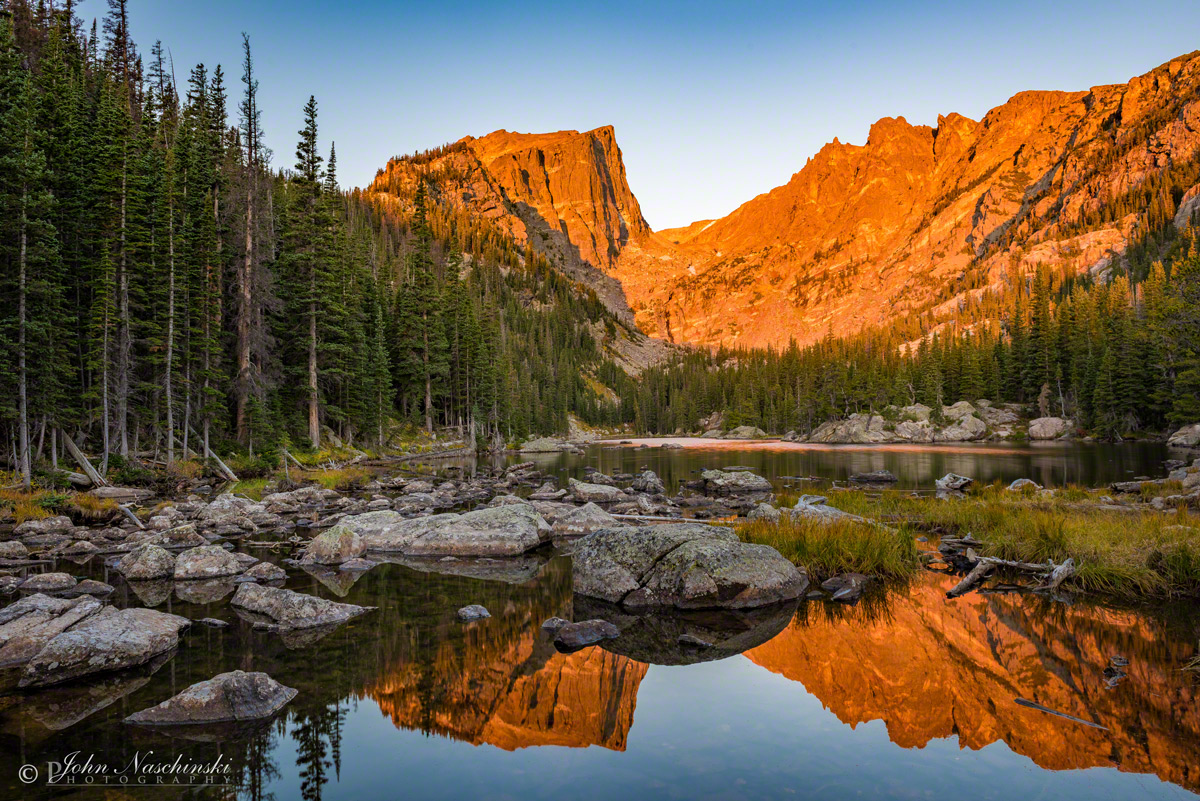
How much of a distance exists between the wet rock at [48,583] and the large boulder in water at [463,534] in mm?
6012

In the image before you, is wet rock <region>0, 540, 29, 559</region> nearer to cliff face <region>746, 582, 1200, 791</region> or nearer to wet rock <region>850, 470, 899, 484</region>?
cliff face <region>746, 582, 1200, 791</region>

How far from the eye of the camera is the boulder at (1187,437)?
4647 cm

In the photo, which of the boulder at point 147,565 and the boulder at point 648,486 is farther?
the boulder at point 648,486

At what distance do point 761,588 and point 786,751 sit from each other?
4895 millimetres

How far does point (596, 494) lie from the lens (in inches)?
1038

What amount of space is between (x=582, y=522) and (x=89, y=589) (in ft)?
39.7

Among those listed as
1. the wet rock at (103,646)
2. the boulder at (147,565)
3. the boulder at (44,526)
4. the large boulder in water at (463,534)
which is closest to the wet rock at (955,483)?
the large boulder in water at (463,534)

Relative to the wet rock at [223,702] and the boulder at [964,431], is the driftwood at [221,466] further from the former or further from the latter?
the boulder at [964,431]

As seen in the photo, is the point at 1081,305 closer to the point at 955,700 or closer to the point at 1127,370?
the point at 1127,370

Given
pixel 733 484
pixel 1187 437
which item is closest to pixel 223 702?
pixel 733 484

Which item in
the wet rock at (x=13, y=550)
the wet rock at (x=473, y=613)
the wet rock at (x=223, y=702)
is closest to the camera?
the wet rock at (x=223, y=702)

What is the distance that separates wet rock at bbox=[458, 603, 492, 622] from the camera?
408 inches

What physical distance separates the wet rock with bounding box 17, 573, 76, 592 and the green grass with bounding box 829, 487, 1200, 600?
1937 centimetres

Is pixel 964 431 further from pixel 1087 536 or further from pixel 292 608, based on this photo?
pixel 292 608
